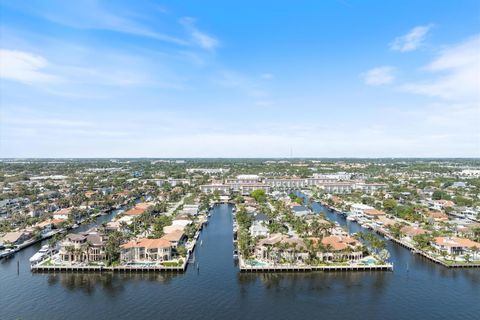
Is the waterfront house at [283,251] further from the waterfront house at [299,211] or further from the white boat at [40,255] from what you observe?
the waterfront house at [299,211]

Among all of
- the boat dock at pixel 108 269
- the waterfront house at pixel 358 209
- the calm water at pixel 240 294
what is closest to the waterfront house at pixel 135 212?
the calm water at pixel 240 294

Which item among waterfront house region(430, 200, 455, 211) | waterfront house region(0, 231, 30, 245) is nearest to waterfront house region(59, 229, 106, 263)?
waterfront house region(0, 231, 30, 245)

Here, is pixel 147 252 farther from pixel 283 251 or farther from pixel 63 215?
pixel 63 215

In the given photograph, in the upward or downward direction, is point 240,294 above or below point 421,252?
below

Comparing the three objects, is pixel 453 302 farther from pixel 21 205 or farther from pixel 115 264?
pixel 21 205

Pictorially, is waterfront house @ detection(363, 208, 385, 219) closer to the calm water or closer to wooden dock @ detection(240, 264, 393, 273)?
the calm water

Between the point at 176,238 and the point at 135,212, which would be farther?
the point at 135,212

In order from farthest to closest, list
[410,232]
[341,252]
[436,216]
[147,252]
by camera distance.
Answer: [436,216] → [410,232] → [147,252] → [341,252]

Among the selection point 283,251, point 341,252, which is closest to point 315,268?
point 283,251
